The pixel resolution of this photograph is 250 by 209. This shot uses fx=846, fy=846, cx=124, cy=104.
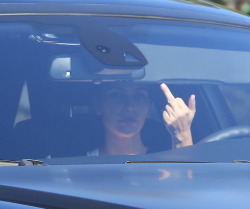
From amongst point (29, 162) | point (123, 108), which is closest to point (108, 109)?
point (123, 108)

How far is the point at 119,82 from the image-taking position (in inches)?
122

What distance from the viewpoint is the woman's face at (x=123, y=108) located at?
3.02m

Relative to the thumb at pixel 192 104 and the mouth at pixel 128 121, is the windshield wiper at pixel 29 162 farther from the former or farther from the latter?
the thumb at pixel 192 104

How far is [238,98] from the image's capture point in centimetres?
341

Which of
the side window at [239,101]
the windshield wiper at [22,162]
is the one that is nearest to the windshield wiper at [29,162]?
the windshield wiper at [22,162]

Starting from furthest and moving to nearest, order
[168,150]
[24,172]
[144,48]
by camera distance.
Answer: [144,48] → [168,150] → [24,172]

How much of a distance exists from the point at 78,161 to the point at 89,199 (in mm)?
667

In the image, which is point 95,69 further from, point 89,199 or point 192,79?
point 89,199

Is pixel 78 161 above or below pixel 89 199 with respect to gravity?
below

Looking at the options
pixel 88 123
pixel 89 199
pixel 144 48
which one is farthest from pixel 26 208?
pixel 144 48

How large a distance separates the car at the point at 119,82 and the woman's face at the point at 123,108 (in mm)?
11

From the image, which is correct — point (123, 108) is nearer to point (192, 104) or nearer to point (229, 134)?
point (192, 104)

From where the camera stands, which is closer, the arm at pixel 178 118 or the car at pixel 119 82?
the car at pixel 119 82

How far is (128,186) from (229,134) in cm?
99
